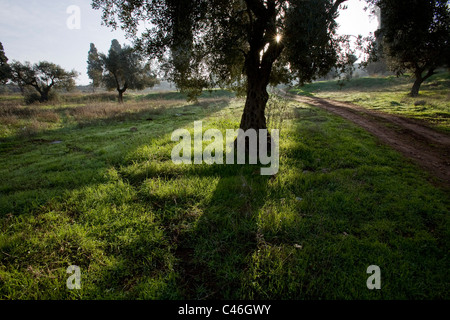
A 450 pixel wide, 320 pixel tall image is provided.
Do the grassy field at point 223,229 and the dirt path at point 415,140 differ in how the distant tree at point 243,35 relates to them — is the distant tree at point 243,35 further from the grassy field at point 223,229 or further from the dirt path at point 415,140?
the dirt path at point 415,140

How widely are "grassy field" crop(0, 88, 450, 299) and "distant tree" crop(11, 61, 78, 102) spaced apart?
4334cm

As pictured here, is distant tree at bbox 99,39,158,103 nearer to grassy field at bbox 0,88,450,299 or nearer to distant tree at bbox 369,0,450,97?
grassy field at bbox 0,88,450,299

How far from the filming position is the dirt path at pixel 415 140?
24.5ft

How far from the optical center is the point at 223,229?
4.41m

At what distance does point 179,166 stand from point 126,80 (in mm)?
36557

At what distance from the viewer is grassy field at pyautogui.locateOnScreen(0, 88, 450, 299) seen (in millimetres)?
3170

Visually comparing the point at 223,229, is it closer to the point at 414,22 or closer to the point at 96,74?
the point at 414,22

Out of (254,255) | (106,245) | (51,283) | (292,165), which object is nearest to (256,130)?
(292,165)

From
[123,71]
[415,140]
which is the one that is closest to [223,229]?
[415,140]

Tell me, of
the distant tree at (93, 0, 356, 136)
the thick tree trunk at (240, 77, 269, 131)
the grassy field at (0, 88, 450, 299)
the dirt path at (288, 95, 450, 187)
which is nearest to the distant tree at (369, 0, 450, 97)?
the distant tree at (93, 0, 356, 136)

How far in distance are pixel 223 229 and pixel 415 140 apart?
12.2 m

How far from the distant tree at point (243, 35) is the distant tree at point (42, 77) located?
1690 inches

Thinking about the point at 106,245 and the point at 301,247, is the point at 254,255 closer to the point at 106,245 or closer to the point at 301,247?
the point at 301,247

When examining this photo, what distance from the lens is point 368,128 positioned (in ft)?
42.1
